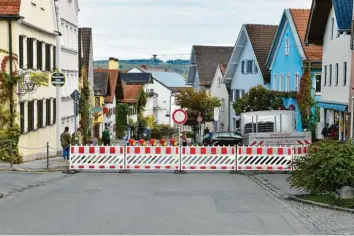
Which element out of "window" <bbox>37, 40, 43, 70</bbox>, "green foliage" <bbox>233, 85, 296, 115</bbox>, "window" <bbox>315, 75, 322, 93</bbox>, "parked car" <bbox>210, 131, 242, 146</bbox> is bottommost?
"parked car" <bbox>210, 131, 242, 146</bbox>

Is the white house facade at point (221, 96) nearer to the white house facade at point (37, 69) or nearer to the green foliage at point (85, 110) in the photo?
the green foliage at point (85, 110)

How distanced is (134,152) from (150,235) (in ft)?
49.4

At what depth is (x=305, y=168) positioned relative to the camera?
16.6 m

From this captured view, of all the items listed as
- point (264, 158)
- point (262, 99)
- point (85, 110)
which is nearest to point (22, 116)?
point (264, 158)

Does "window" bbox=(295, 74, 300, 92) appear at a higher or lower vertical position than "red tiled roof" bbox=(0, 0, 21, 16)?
lower

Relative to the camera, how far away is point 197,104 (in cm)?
7044

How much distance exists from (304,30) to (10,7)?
24.2 m

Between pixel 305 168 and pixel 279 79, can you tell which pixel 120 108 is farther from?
pixel 305 168

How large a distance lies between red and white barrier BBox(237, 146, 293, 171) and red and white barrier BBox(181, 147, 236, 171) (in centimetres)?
34

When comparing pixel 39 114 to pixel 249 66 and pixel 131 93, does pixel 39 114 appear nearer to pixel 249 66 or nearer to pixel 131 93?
pixel 249 66

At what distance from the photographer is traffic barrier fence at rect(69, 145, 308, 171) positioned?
87.5 ft

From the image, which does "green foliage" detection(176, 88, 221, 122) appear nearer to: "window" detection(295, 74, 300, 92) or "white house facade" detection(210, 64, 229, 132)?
"white house facade" detection(210, 64, 229, 132)

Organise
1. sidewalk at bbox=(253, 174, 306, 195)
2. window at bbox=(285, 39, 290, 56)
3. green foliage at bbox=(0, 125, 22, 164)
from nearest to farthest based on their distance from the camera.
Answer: sidewalk at bbox=(253, 174, 306, 195) → green foliage at bbox=(0, 125, 22, 164) → window at bbox=(285, 39, 290, 56)

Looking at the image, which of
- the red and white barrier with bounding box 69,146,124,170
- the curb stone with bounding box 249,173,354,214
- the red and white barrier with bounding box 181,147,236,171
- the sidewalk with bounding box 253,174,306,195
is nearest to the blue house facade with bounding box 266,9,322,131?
the red and white barrier with bounding box 181,147,236,171
